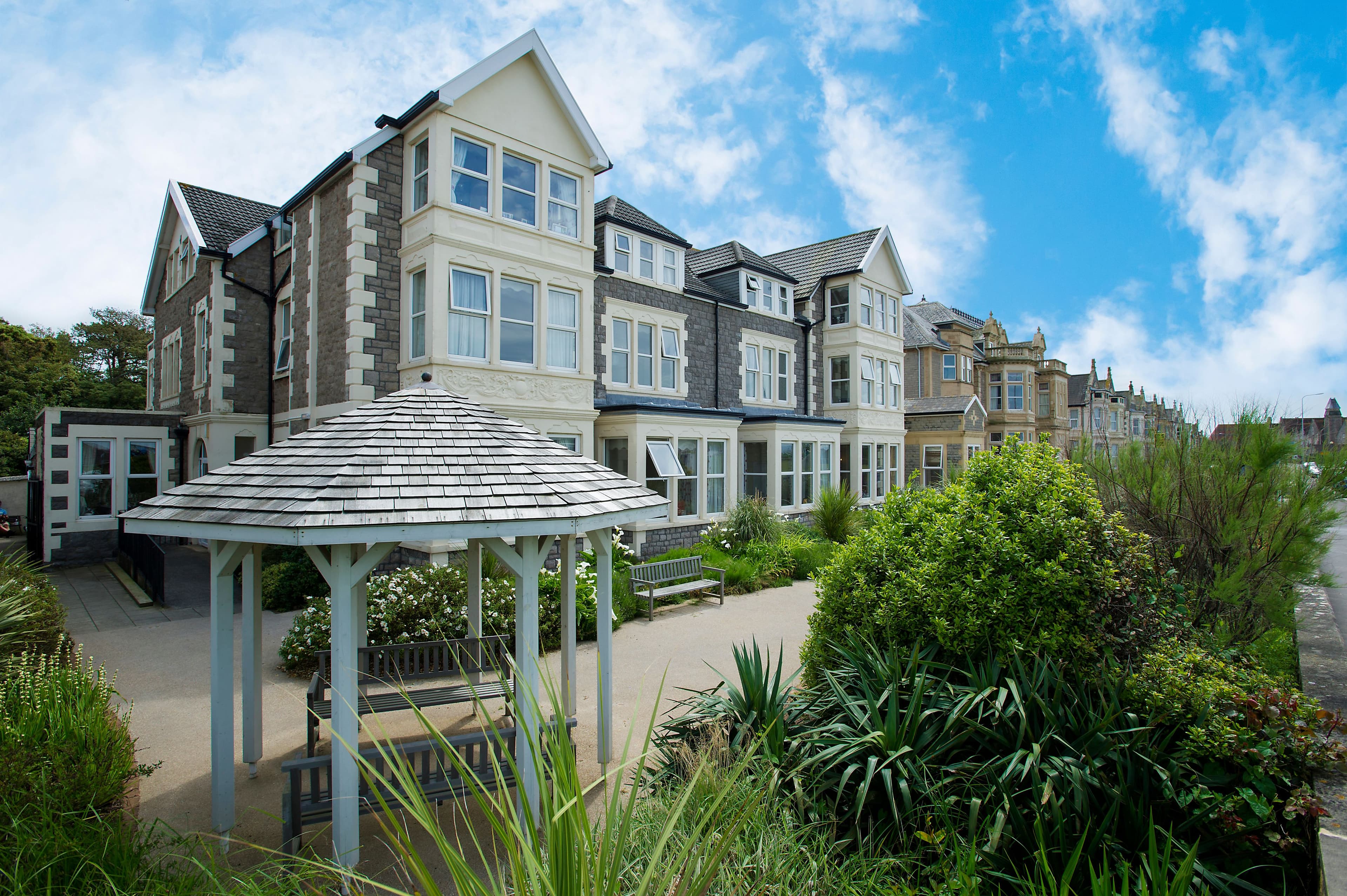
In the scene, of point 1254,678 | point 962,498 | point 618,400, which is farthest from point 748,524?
point 1254,678

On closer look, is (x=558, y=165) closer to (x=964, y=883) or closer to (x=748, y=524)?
(x=748, y=524)

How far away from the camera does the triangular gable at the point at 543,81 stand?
1204cm

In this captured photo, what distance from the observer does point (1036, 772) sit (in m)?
4.14

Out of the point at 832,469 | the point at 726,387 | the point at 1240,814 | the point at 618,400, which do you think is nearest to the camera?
the point at 1240,814

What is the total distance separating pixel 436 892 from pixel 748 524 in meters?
14.7

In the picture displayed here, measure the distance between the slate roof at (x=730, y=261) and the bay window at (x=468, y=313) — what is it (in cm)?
999

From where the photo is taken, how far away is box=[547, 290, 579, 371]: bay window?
45.6 feet

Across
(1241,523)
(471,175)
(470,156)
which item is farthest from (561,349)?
(1241,523)

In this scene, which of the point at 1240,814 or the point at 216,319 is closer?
the point at 1240,814

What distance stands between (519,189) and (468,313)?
282 centimetres

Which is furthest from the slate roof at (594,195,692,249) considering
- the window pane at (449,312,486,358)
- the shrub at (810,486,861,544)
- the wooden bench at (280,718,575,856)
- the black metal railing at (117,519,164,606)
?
the wooden bench at (280,718,575,856)

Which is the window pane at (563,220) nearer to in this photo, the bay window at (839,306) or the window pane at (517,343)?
the window pane at (517,343)

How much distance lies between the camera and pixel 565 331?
46.1 feet

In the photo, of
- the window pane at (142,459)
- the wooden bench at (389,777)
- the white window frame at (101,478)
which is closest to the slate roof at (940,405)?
the window pane at (142,459)
